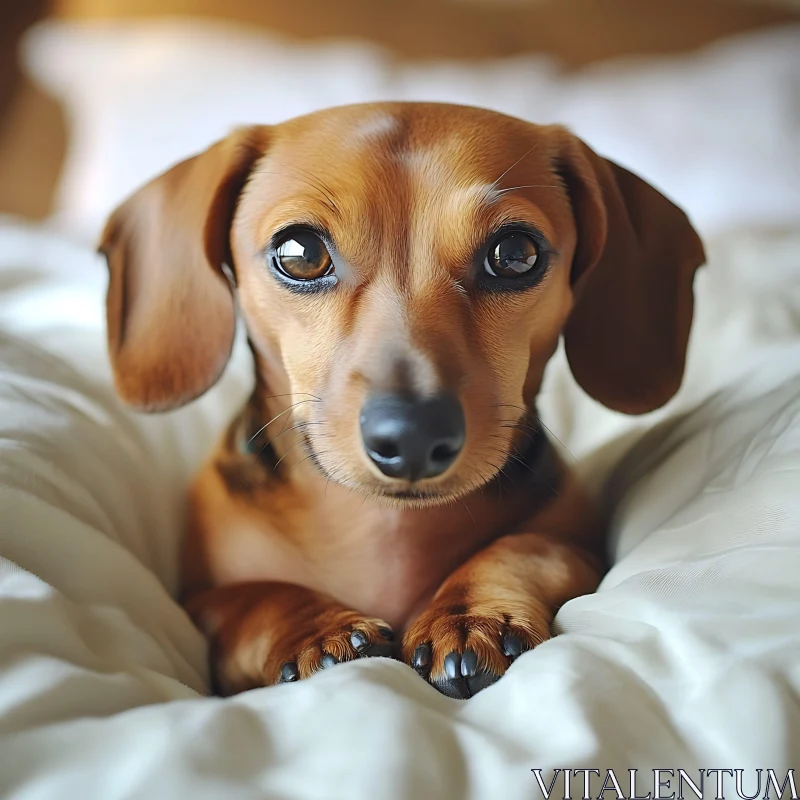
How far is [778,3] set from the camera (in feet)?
10.3

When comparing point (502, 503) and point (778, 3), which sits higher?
point (778, 3)

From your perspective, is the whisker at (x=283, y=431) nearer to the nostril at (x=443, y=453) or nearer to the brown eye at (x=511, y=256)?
the nostril at (x=443, y=453)

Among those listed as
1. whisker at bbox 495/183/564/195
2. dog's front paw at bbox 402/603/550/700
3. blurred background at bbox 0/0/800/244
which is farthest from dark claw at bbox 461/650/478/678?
blurred background at bbox 0/0/800/244

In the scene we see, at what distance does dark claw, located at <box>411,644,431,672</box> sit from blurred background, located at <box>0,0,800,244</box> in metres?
1.90

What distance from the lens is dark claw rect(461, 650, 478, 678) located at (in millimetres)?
823

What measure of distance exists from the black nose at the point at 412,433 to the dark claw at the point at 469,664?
0.59 feet

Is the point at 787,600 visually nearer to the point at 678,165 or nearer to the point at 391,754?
the point at 391,754

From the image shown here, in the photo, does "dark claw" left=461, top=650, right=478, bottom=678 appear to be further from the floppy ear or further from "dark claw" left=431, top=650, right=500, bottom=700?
the floppy ear

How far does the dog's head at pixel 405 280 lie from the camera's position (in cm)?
92

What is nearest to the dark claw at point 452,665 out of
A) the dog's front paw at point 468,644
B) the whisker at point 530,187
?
the dog's front paw at point 468,644

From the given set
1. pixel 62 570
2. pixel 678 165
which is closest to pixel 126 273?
pixel 62 570

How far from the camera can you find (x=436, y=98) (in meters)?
2.57

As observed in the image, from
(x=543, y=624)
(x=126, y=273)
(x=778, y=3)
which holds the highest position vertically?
(x=778, y=3)

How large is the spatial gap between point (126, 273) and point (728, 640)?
36.5 inches
